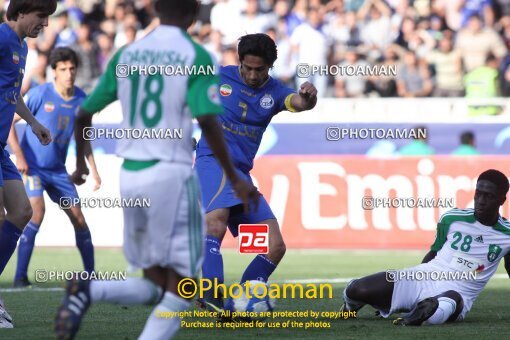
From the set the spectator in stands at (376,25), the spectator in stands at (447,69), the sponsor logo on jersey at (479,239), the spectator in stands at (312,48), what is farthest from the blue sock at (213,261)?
the spectator in stands at (376,25)

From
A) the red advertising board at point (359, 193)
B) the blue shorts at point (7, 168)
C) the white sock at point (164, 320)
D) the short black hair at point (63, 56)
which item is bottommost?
the red advertising board at point (359, 193)

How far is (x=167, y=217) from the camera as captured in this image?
19.4 feet

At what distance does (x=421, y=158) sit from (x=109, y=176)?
465 cm

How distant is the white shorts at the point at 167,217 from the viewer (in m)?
5.90

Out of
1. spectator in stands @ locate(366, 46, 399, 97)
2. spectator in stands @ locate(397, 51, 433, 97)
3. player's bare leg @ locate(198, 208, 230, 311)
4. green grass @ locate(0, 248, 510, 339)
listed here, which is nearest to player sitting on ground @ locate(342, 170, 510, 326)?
green grass @ locate(0, 248, 510, 339)

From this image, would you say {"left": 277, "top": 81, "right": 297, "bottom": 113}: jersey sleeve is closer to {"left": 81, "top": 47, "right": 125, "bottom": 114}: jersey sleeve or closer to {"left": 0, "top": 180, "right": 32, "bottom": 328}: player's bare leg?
{"left": 0, "top": 180, "right": 32, "bottom": 328}: player's bare leg

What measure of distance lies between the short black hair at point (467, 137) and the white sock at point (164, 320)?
497 inches

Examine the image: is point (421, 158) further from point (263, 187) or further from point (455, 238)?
point (455, 238)

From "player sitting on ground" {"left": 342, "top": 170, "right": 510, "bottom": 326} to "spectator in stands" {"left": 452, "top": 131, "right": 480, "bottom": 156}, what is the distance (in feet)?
30.0

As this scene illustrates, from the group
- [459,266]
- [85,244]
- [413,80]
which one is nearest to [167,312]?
[459,266]

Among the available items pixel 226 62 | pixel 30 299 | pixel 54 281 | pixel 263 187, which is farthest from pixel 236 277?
pixel 226 62

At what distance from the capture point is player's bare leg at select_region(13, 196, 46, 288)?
1207 cm

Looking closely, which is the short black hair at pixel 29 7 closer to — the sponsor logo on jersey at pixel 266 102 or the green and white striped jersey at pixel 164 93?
the sponsor logo on jersey at pixel 266 102

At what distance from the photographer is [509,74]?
66.8 ft
